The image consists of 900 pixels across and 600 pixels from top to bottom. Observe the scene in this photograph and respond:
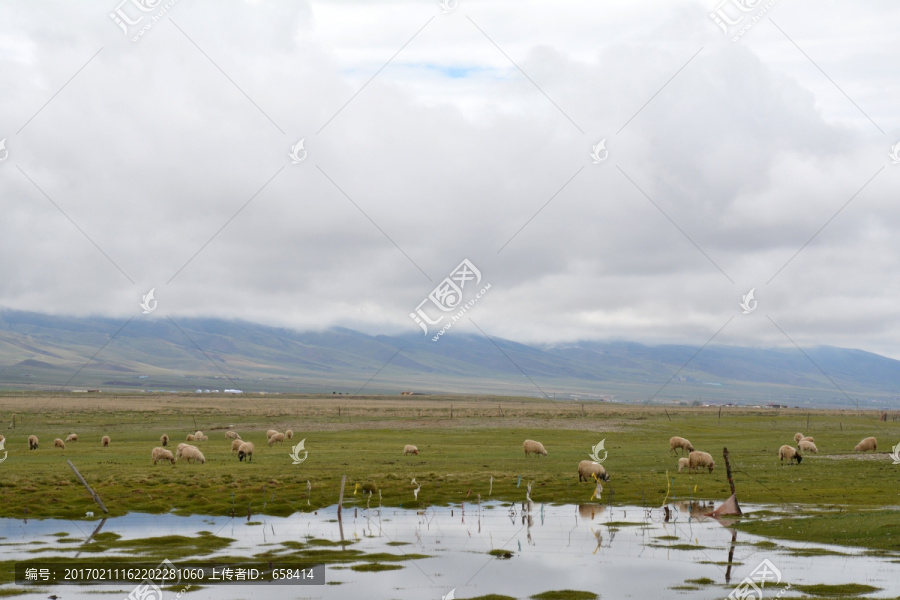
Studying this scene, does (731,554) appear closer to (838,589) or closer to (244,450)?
(838,589)

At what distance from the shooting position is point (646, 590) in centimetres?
1845

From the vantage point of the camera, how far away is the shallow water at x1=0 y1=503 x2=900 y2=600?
18.8m

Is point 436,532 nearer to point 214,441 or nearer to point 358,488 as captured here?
point 358,488

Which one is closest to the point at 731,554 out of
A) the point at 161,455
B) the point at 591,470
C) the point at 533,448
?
the point at 591,470

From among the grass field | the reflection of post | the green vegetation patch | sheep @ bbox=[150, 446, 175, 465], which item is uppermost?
sheep @ bbox=[150, 446, 175, 465]

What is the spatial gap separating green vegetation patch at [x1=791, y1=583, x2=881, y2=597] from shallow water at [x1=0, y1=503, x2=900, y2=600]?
0.34 metres

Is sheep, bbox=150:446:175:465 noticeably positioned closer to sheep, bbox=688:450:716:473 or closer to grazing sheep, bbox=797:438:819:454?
sheep, bbox=688:450:716:473

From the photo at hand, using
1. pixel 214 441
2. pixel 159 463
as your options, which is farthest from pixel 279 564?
pixel 214 441

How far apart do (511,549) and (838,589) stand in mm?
8425

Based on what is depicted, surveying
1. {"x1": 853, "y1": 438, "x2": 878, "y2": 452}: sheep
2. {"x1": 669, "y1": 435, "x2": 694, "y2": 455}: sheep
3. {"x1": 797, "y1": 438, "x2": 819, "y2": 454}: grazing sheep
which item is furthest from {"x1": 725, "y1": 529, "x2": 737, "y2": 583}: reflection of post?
{"x1": 853, "y1": 438, "x2": 878, "y2": 452}: sheep

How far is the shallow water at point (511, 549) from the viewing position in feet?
61.6

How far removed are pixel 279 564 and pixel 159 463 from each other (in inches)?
1085

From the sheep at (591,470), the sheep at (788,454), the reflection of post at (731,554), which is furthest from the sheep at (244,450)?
the reflection of post at (731,554)

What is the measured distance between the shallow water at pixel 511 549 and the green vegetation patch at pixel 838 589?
341mm
